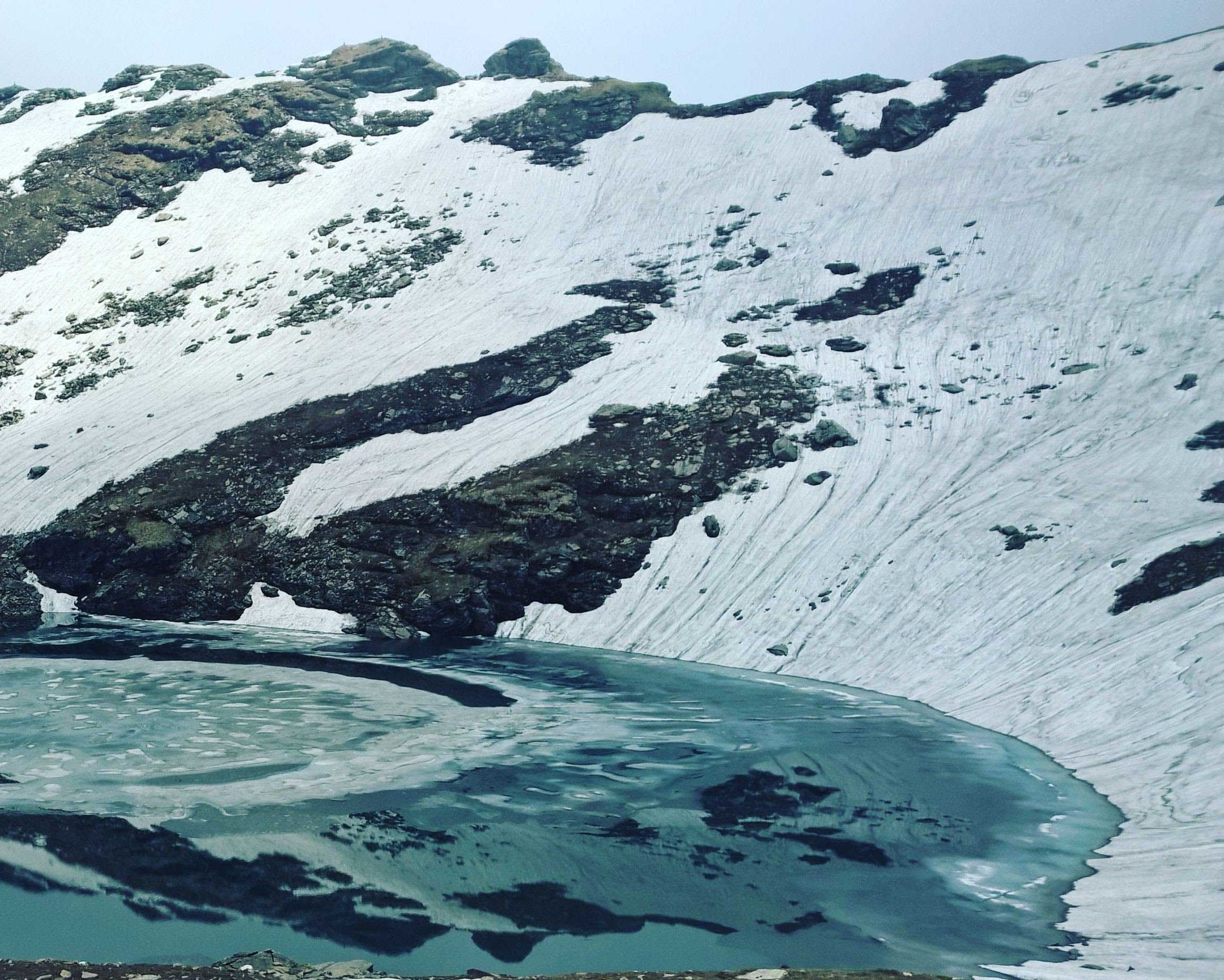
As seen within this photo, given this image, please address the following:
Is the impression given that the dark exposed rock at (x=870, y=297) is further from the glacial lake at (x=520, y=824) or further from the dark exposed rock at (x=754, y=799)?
the dark exposed rock at (x=754, y=799)

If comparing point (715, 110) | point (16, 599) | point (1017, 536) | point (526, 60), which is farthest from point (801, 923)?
point (526, 60)

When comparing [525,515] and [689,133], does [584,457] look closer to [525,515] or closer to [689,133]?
[525,515]

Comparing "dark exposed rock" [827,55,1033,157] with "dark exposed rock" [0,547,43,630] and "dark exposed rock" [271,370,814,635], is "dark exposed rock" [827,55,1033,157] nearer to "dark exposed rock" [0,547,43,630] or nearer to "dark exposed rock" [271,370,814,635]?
"dark exposed rock" [271,370,814,635]

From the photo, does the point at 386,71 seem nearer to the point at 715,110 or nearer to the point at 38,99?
the point at 38,99

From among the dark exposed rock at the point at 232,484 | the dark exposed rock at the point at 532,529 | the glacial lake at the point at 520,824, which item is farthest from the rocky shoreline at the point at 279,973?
the dark exposed rock at the point at 232,484

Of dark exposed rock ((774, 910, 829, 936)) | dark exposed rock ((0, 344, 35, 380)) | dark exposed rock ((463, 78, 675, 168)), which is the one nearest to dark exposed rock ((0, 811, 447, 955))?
dark exposed rock ((774, 910, 829, 936))
